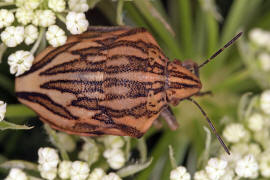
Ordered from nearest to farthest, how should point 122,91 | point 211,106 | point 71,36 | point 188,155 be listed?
point 122,91 < point 71,36 < point 211,106 < point 188,155

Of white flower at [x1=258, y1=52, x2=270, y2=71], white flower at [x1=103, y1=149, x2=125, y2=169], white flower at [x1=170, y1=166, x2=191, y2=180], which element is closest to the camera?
white flower at [x1=170, y1=166, x2=191, y2=180]

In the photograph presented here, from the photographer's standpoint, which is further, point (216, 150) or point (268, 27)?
point (268, 27)

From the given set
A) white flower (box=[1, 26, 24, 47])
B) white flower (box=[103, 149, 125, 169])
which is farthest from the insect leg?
white flower (box=[1, 26, 24, 47])

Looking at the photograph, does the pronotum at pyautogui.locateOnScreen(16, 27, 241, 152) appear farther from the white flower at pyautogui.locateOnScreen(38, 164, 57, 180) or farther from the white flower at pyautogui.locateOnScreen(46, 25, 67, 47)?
the white flower at pyautogui.locateOnScreen(38, 164, 57, 180)

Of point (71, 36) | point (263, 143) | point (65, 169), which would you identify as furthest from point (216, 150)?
point (71, 36)

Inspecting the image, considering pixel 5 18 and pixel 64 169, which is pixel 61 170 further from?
pixel 5 18

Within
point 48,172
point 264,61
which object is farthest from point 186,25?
point 48,172

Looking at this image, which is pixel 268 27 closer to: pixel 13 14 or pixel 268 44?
pixel 268 44
